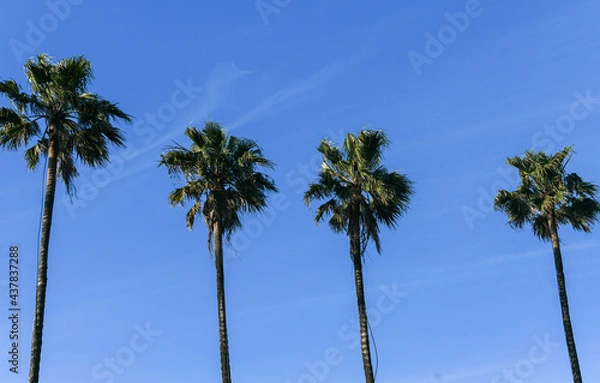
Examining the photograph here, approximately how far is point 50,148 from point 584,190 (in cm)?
2869

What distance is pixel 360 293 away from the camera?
35031 millimetres

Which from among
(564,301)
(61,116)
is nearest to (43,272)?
(61,116)

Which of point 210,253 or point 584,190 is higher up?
point 584,190

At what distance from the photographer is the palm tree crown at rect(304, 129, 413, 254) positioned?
119ft

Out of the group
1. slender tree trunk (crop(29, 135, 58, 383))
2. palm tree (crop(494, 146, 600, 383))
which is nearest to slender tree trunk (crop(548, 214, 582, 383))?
→ palm tree (crop(494, 146, 600, 383))

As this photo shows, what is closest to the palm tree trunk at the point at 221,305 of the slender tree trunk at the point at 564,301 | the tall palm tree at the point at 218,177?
the tall palm tree at the point at 218,177

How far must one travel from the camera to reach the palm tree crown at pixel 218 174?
36.1 m

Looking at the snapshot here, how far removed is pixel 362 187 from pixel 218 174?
705 cm

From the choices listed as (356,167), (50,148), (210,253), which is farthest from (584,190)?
(50,148)

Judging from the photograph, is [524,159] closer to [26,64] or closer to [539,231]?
[539,231]

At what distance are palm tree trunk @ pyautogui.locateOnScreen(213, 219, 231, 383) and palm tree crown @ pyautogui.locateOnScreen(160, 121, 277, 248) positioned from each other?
826 mm

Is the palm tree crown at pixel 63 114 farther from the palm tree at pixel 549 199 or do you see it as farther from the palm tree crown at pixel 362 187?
the palm tree at pixel 549 199

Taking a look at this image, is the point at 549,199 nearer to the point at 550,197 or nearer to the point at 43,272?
the point at 550,197

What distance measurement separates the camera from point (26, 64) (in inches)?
1211
